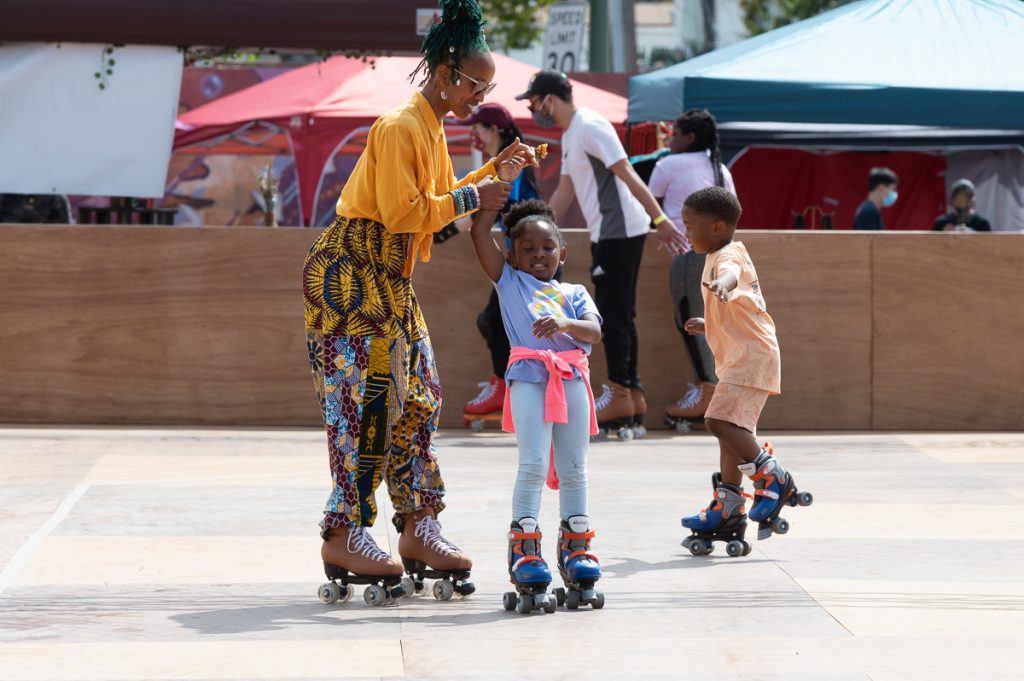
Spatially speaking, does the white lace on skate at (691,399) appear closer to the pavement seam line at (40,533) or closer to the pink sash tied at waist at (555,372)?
the pavement seam line at (40,533)

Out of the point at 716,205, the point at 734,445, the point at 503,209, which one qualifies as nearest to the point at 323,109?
the point at 503,209

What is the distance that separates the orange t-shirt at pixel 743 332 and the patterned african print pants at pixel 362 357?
1498mm

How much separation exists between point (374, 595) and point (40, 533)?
1.77 metres

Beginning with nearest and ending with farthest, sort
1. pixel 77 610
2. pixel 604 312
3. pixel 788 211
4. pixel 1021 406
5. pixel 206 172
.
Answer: pixel 77 610 → pixel 604 312 → pixel 1021 406 → pixel 788 211 → pixel 206 172

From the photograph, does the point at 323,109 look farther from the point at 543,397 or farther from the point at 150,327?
the point at 543,397

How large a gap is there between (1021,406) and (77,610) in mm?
6707

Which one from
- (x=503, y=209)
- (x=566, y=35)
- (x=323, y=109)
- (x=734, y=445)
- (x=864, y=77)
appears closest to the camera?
A: (x=734, y=445)

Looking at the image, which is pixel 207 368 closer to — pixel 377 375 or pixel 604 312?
pixel 604 312

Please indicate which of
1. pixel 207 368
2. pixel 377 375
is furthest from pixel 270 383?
pixel 377 375

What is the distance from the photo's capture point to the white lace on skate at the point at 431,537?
5.20 metres

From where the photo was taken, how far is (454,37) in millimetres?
5121

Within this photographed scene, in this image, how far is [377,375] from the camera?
508 centimetres

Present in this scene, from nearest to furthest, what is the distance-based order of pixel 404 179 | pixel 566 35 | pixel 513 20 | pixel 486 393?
pixel 404 179, pixel 486 393, pixel 566 35, pixel 513 20

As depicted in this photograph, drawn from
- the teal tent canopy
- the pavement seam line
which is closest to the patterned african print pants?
the pavement seam line
